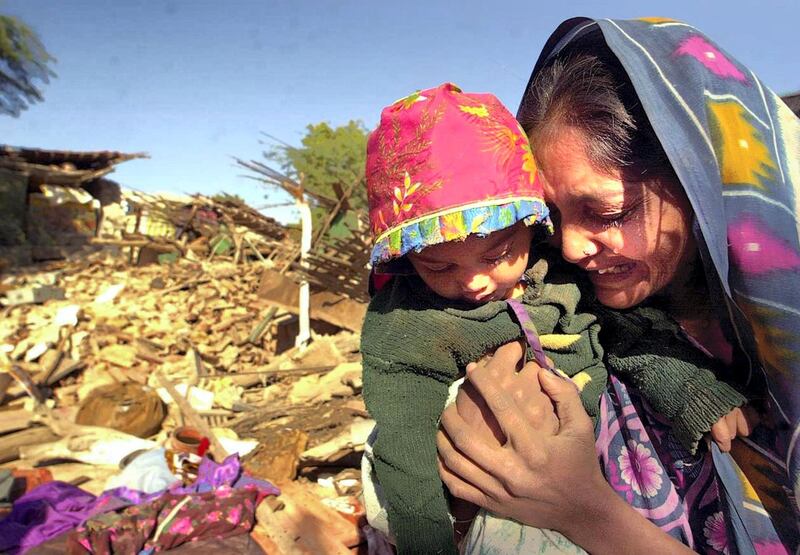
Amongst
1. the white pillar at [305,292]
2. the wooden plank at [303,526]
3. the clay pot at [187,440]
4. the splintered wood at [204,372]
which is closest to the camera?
the wooden plank at [303,526]

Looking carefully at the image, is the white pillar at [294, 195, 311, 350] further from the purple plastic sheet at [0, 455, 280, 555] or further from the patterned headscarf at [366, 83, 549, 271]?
the patterned headscarf at [366, 83, 549, 271]

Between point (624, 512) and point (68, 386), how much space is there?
1222cm

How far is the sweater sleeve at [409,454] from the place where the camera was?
1.27 meters

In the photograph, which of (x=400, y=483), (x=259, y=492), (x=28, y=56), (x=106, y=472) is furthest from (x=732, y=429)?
(x=28, y=56)

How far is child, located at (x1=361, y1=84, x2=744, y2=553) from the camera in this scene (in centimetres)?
128

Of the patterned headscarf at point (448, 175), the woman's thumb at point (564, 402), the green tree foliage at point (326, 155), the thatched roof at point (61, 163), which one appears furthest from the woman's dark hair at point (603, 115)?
the green tree foliage at point (326, 155)

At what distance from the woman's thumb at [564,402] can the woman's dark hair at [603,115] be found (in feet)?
1.71

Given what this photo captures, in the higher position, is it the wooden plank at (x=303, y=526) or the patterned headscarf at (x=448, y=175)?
the patterned headscarf at (x=448, y=175)

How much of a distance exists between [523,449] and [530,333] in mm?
320

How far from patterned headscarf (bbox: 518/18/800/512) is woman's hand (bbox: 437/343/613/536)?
1.36 ft

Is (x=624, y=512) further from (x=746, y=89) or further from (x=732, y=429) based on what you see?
(x=746, y=89)

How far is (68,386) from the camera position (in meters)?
10.6

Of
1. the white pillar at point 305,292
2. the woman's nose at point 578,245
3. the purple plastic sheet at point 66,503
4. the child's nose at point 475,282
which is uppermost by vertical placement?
the woman's nose at point 578,245

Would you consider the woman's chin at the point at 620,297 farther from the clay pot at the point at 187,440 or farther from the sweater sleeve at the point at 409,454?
the clay pot at the point at 187,440
